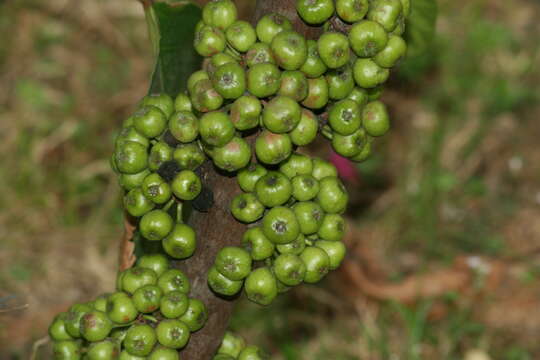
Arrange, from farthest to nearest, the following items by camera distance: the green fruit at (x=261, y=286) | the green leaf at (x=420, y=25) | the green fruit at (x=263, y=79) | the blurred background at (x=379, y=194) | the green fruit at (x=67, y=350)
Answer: the blurred background at (x=379, y=194), the green leaf at (x=420, y=25), the green fruit at (x=67, y=350), the green fruit at (x=261, y=286), the green fruit at (x=263, y=79)

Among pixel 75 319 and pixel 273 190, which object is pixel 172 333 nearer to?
pixel 75 319

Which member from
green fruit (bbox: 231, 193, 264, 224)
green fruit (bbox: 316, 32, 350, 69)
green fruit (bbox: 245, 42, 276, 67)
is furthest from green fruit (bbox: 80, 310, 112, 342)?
green fruit (bbox: 316, 32, 350, 69)

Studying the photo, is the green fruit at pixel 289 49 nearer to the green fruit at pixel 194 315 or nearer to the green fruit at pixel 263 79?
the green fruit at pixel 263 79

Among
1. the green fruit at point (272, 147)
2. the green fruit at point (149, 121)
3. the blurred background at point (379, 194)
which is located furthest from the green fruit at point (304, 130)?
the blurred background at point (379, 194)

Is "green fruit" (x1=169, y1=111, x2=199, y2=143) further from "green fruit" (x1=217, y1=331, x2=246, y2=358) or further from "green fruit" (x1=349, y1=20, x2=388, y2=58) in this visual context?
"green fruit" (x1=217, y1=331, x2=246, y2=358)

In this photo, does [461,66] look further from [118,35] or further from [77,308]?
[77,308]
